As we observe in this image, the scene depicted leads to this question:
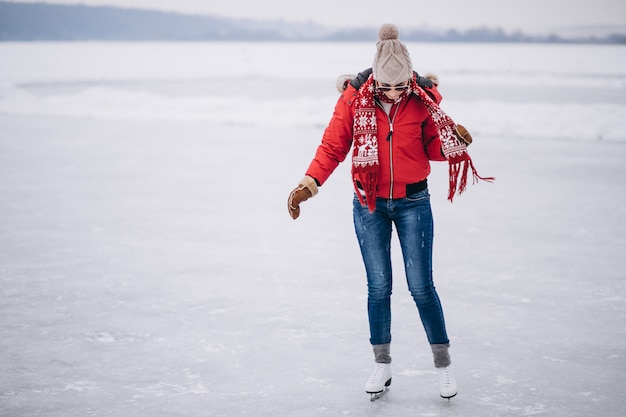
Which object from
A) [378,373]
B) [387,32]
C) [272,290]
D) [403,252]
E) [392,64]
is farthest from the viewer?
[272,290]

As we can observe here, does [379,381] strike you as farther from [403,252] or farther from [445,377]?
[403,252]

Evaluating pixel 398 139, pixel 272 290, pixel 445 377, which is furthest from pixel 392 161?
pixel 272 290

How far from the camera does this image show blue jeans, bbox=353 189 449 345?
3242mm

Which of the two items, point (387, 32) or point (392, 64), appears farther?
point (387, 32)

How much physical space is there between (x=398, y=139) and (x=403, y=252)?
537mm

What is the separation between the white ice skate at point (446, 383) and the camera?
11.0 ft

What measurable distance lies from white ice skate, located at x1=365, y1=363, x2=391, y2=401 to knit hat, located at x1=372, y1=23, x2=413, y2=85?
139 centimetres

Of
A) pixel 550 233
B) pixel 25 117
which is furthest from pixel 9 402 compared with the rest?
pixel 25 117

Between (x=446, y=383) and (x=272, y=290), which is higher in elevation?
(x=272, y=290)

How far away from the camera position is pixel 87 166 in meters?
10.4

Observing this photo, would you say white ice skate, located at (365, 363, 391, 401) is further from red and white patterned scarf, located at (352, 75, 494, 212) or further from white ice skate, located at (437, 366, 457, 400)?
red and white patterned scarf, located at (352, 75, 494, 212)

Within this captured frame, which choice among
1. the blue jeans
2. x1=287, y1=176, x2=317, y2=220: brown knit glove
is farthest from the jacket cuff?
the blue jeans

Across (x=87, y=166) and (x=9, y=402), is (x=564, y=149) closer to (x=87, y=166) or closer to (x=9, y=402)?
(x=87, y=166)

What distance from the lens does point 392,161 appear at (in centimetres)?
320
